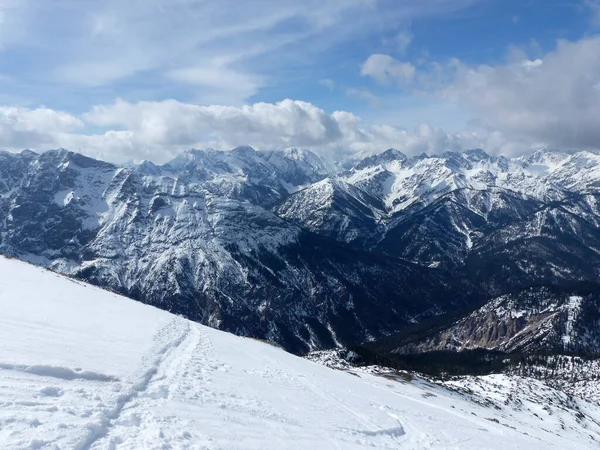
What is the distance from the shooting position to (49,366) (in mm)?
23500

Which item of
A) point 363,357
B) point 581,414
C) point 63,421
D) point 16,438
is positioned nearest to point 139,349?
point 63,421

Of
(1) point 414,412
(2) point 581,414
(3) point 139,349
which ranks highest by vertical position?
(3) point 139,349

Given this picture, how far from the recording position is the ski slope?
17.9m

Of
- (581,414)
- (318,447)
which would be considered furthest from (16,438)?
(581,414)

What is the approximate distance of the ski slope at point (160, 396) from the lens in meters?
17.9

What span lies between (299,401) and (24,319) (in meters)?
23.4

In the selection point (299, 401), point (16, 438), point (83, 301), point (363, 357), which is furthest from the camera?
point (363, 357)

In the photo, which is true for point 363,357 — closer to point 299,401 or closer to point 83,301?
point 83,301

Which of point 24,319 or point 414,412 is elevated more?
point 24,319

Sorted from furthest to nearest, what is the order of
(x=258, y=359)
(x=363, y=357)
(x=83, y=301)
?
(x=363, y=357)
(x=83, y=301)
(x=258, y=359)

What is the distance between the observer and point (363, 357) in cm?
15812

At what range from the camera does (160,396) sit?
2423cm

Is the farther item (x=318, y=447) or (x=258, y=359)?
→ (x=258, y=359)

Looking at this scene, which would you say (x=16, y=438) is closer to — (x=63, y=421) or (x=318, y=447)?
(x=63, y=421)
